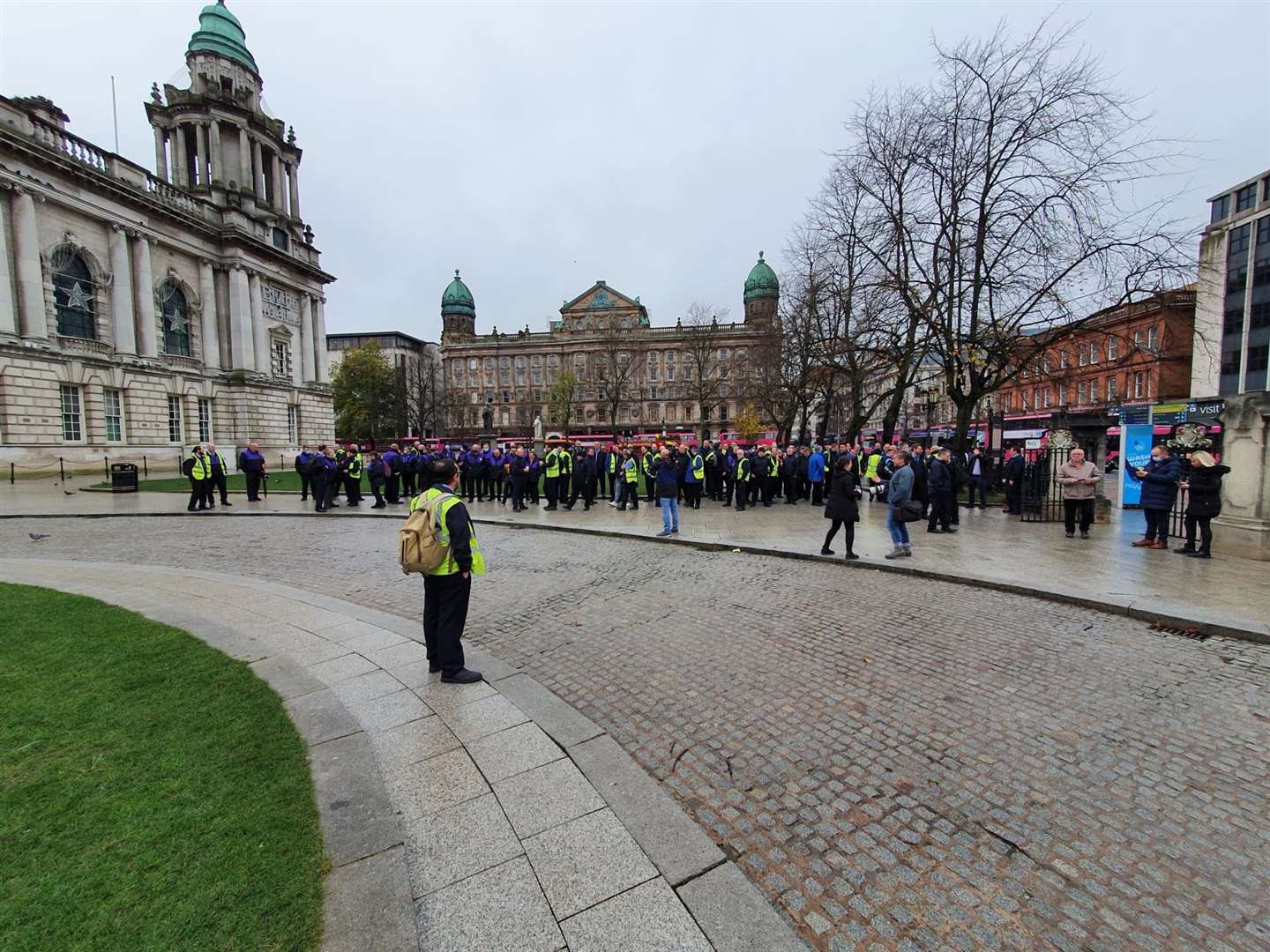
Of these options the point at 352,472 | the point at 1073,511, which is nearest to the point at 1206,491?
the point at 1073,511

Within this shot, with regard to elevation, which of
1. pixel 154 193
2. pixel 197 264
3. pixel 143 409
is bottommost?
pixel 143 409

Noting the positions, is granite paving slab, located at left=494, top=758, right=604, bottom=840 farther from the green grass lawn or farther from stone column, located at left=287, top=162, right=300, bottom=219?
stone column, located at left=287, top=162, right=300, bottom=219

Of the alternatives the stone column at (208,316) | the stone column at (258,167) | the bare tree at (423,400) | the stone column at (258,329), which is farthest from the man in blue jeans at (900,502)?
the bare tree at (423,400)

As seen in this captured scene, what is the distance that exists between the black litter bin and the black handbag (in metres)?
25.2

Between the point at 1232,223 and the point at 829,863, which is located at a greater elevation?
the point at 1232,223

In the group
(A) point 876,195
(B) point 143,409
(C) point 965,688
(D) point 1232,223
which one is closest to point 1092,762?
(C) point 965,688

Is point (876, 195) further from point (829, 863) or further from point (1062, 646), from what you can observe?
point (829, 863)

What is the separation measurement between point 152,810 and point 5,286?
35546 millimetres

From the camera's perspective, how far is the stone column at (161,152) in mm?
42750

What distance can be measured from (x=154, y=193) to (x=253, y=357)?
10541 millimetres

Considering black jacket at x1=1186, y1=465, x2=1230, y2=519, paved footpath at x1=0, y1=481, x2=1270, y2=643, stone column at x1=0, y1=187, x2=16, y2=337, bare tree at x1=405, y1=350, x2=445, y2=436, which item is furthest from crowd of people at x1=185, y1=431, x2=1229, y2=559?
bare tree at x1=405, y1=350, x2=445, y2=436

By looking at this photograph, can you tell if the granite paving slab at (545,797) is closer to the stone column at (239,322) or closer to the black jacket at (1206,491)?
the black jacket at (1206,491)

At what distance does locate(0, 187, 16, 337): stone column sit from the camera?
989 inches

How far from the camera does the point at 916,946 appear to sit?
2164 millimetres
